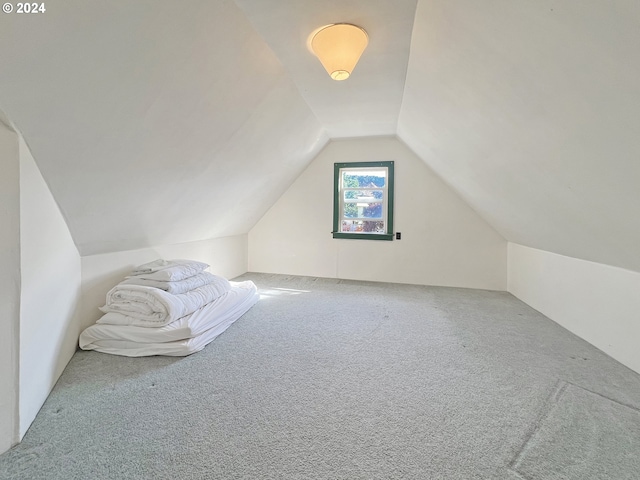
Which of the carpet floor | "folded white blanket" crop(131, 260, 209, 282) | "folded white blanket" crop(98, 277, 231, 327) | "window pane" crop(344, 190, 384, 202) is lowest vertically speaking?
the carpet floor

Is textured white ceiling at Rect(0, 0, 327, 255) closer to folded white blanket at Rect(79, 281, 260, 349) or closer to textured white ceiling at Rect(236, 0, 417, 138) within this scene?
textured white ceiling at Rect(236, 0, 417, 138)

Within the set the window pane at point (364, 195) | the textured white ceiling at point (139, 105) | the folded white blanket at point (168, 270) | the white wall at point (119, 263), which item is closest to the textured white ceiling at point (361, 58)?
the textured white ceiling at point (139, 105)

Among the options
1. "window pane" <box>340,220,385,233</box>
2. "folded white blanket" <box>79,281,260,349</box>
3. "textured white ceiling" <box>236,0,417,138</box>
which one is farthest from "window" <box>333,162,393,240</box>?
"folded white blanket" <box>79,281,260,349</box>

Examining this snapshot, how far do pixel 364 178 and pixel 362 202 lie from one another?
403mm

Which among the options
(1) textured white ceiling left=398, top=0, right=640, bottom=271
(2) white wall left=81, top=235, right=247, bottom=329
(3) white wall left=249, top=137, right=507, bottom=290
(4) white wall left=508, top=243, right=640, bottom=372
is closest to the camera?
(1) textured white ceiling left=398, top=0, right=640, bottom=271

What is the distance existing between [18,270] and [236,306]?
5.58ft

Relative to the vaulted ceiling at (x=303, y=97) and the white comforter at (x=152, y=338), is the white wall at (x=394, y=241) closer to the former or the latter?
the vaulted ceiling at (x=303, y=97)

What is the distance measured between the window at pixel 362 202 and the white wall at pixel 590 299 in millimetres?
1913

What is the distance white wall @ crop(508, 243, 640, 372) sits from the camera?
1.91 m

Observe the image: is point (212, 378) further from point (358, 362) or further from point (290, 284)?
point (290, 284)

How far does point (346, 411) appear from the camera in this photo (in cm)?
141

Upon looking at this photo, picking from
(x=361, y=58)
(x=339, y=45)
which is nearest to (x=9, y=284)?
(x=339, y=45)

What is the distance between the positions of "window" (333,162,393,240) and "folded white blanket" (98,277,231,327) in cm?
278

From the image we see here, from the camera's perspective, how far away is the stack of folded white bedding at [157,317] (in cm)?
199
